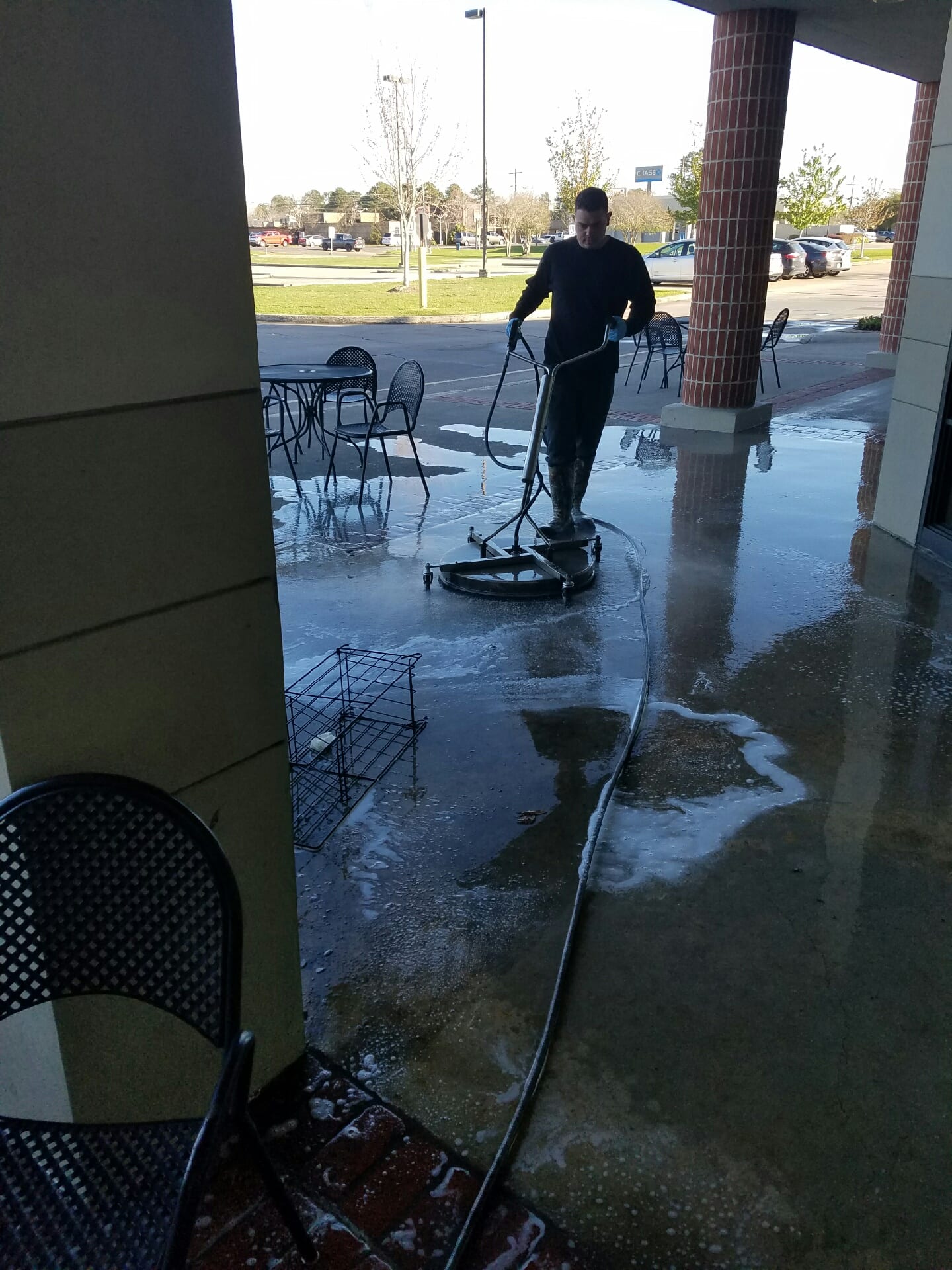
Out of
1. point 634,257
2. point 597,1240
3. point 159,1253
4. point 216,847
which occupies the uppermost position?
point 634,257

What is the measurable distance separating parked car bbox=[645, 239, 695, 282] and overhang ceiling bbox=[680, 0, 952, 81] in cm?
2098

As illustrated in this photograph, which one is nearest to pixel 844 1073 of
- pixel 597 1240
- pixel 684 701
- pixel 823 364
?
pixel 597 1240

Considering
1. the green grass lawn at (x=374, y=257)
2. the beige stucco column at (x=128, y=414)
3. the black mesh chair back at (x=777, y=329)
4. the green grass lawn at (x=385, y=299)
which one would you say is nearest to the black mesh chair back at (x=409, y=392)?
the beige stucco column at (x=128, y=414)

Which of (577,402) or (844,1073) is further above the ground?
(577,402)

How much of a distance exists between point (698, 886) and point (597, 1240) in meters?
1.20

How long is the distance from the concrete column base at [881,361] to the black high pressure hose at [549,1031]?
12.0 m

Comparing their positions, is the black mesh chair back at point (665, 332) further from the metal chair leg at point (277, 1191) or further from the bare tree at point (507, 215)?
the bare tree at point (507, 215)

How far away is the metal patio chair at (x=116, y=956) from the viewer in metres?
1.48

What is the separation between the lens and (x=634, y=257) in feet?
18.6

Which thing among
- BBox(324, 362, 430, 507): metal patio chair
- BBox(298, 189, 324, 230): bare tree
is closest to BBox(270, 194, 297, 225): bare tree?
BBox(298, 189, 324, 230): bare tree

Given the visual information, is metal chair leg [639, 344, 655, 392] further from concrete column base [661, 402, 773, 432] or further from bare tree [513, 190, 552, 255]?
bare tree [513, 190, 552, 255]

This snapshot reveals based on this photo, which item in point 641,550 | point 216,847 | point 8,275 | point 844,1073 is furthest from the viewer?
point 641,550

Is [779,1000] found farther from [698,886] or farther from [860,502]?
[860,502]

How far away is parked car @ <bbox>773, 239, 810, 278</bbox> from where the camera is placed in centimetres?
3459
